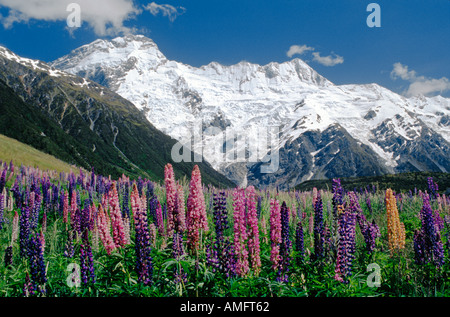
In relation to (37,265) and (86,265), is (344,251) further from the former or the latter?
(37,265)

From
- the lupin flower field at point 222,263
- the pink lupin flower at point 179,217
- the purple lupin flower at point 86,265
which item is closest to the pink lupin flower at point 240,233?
the lupin flower field at point 222,263

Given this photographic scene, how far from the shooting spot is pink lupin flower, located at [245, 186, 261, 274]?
6820 mm

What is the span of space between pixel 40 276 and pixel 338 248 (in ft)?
19.6

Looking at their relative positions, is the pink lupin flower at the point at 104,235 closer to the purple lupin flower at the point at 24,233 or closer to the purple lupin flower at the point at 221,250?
the purple lupin flower at the point at 24,233

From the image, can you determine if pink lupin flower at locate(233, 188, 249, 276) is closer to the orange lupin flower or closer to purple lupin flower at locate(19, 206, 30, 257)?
the orange lupin flower

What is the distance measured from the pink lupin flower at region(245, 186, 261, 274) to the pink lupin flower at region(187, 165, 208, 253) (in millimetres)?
973

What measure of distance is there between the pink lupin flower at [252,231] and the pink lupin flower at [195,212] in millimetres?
973

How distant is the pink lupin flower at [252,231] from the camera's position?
269 inches

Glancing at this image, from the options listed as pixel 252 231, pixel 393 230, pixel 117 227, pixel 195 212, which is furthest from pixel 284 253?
pixel 393 230

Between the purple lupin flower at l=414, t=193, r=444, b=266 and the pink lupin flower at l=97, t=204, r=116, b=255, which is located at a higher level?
the pink lupin flower at l=97, t=204, r=116, b=255

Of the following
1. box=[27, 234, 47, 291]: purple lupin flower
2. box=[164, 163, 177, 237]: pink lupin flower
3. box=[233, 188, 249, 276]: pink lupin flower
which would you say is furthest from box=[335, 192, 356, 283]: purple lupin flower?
box=[27, 234, 47, 291]: purple lupin flower

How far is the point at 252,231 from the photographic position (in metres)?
7.04
